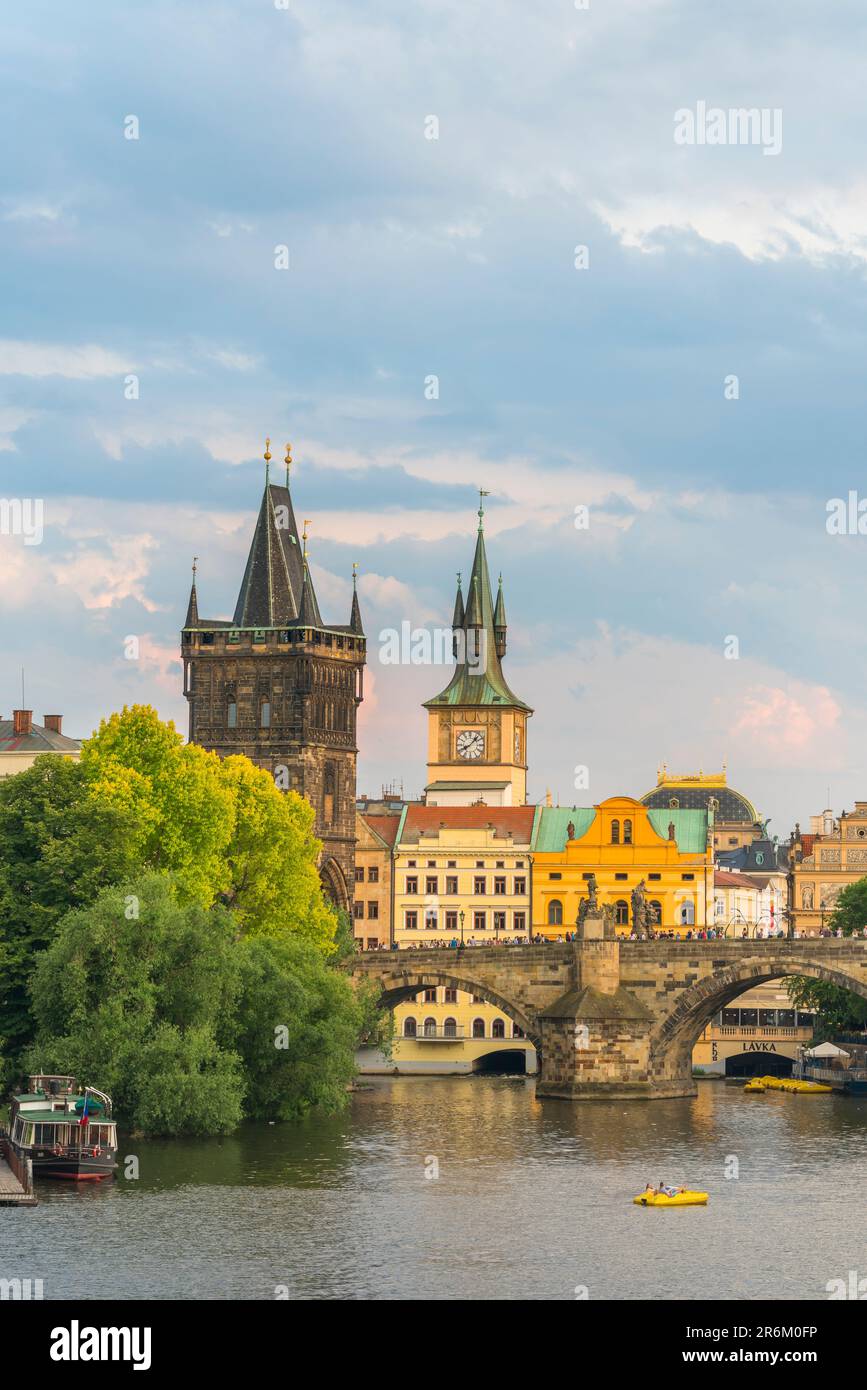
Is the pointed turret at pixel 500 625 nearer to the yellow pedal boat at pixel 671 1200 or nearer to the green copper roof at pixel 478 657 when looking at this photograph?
the green copper roof at pixel 478 657

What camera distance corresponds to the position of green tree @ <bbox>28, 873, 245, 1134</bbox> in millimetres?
92812

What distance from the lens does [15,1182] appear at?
8256 centimetres

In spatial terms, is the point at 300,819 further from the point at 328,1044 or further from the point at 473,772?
the point at 473,772

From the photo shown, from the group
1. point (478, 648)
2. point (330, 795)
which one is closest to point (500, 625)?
point (478, 648)

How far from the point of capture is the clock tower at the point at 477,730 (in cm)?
18200

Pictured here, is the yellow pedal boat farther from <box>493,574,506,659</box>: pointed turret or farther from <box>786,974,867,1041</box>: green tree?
<box>493,574,506,659</box>: pointed turret

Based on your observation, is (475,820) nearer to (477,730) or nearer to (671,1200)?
(477,730)

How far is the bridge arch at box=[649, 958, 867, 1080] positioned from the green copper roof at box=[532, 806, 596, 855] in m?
32.5

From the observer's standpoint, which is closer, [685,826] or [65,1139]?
[65,1139]

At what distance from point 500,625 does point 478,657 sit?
468 cm

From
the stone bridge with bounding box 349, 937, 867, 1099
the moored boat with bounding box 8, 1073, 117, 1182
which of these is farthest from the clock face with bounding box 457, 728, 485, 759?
the moored boat with bounding box 8, 1073, 117, 1182

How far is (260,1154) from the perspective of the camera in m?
92.1

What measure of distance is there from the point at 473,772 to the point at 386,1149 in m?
85.5

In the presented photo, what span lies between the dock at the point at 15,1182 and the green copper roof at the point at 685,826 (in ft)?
256
